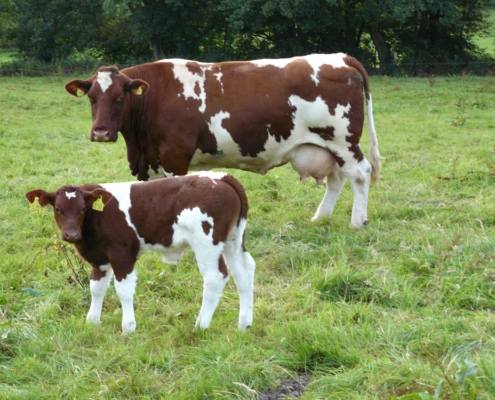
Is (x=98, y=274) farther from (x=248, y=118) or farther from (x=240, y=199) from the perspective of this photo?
(x=248, y=118)

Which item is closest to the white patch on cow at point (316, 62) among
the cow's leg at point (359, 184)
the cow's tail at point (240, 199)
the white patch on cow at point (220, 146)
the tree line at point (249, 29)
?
the white patch on cow at point (220, 146)

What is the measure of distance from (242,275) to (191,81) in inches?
134

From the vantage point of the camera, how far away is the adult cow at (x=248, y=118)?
788 cm

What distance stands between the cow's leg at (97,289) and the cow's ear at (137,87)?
8.48ft

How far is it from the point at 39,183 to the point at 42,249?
3.38 meters

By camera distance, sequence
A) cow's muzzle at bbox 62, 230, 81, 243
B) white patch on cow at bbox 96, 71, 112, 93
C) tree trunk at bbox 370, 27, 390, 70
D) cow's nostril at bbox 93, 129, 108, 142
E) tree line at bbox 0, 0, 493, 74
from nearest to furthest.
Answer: cow's muzzle at bbox 62, 230, 81, 243 < cow's nostril at bbox 93, 129, 108, 142 < white patch on cow at bbox 96, 71, 112, 93 < tree line at bbox 0, 0, 493, 74 < tree trunk at bbox 370, 27, 390, 70

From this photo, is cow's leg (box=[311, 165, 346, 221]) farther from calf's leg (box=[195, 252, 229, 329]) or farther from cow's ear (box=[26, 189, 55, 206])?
cow's ear (box=[26, 189, 55, 206])

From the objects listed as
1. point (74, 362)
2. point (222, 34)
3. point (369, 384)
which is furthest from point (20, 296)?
point (222, 34)

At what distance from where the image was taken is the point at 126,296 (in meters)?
5.21

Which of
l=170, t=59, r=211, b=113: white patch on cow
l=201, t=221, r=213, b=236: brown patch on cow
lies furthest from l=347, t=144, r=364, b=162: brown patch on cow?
l=201, t=221, r=213, b=236: brown patch on cow

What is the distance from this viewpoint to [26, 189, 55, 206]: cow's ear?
5.21 metres

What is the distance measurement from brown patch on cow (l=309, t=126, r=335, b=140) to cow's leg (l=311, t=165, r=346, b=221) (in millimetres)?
544

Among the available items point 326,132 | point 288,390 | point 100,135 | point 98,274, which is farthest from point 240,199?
point 326,132

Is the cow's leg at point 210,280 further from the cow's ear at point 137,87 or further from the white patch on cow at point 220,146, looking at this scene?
the white patch on cow at point 220,146
